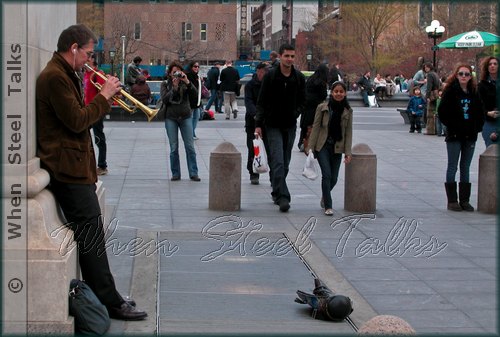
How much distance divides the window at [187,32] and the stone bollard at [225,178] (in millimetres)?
58306

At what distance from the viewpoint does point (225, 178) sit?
11875 millimetres

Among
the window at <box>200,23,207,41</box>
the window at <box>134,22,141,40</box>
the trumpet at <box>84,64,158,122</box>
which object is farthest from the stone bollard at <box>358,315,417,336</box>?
the window at <box>200,23,207,41</box>

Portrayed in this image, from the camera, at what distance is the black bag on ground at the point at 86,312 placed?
251 inches

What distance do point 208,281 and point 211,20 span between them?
2526 inches

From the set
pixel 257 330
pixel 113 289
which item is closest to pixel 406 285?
pixel 257 330

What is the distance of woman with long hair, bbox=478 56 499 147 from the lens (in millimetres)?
13078

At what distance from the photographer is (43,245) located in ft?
20.3

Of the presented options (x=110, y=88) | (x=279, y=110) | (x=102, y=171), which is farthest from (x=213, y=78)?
(x=110, y=88)

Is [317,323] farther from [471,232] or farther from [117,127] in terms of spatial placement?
[117,127]

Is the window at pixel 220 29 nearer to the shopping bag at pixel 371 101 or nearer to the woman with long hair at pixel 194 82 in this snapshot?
the shopping bag at pixel 371 101

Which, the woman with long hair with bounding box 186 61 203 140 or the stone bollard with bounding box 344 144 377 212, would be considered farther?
the woman with long hair with bounding box 186 61 203 140

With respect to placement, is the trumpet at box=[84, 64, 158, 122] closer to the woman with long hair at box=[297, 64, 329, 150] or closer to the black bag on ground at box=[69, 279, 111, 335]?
the black bag on ground at box=[69, 279, 111, 335]

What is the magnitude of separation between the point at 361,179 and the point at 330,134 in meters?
0.74

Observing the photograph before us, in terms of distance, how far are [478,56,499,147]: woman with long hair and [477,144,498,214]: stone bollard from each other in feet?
3.06
